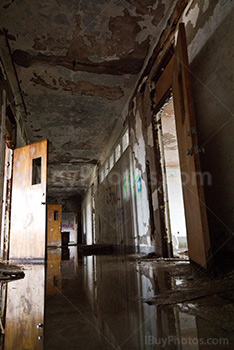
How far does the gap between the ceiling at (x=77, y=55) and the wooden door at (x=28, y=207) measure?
52.2 inches

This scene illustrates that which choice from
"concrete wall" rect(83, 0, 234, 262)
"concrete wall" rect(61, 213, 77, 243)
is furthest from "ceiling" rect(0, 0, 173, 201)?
"concrete wall" rect(61, 213, 77, 243)

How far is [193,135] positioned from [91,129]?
488 cm

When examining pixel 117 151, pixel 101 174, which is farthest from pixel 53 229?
pixel 117 151

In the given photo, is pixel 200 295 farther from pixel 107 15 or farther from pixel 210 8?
pixel 107 15

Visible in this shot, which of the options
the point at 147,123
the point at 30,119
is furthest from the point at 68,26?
the point at 30,119

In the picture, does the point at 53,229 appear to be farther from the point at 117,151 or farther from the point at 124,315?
the point at 124,315

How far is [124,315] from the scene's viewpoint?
1.05 m

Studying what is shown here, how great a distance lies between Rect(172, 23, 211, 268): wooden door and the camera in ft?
6.41

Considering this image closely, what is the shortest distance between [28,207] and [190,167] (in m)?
3.07

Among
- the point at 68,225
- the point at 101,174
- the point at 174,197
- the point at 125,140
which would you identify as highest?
the point at 125,140

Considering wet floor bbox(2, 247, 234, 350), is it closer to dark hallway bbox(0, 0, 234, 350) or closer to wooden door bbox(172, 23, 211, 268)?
dark hallway bbox(0, 0, 234, 350)

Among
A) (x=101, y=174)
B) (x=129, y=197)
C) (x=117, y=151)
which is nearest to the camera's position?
(x=129, y=197)

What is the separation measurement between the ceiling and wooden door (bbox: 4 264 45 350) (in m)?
3.23

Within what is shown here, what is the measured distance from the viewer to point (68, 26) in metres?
3.37
